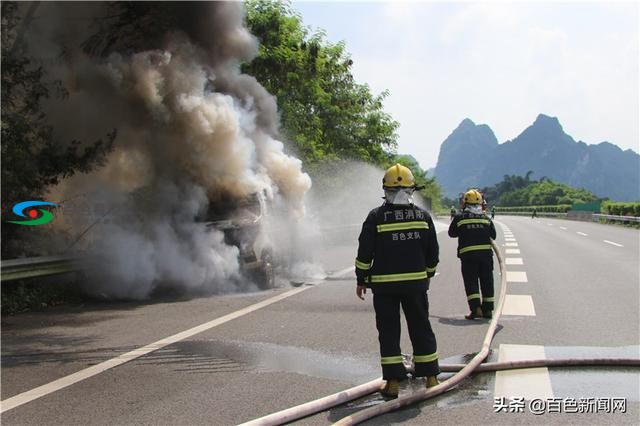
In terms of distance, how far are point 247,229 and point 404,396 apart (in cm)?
714

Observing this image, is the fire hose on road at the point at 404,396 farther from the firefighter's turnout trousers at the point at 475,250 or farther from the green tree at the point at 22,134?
the green tree at the point at 22,134

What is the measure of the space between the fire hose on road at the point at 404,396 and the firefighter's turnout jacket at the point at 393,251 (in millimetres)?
770

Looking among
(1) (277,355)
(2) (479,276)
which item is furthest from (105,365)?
(2) (479,276)

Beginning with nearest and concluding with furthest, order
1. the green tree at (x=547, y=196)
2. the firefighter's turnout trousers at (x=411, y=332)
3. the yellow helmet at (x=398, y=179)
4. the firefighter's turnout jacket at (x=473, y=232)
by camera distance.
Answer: the firefighter's turnout trousers at (x=411, y=332), the yellow helmet at (x=398, y=179), the firefighter's turnout jacket at (x=473, y=232), the green tree at (x=547, y=196)

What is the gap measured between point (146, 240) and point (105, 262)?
860 millimetres

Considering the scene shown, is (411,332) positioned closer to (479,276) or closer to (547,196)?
(479,276)

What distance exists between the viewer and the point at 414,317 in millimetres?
4977

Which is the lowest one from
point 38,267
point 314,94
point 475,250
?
point 475,250

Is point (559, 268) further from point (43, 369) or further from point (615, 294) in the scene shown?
point (43, 369)

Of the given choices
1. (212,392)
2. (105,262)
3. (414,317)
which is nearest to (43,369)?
(212,392)

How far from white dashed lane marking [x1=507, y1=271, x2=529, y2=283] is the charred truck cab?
14.8 feet

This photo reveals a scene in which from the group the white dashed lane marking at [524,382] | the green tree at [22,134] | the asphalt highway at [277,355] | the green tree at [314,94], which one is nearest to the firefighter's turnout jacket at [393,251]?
the asphalt highway at [277,355]

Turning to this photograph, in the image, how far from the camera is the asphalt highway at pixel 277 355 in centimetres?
442

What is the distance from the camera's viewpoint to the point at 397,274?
16.1ft
